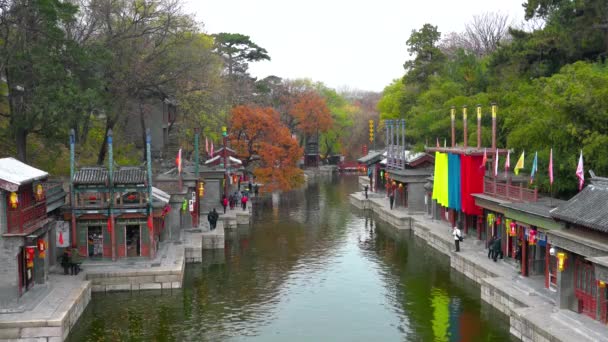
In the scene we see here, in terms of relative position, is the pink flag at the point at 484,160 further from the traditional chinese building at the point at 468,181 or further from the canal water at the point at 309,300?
the canal water at the point at 309,300

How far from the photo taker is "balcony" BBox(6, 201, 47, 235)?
23.3 meters

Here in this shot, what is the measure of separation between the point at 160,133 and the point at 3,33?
24011 millimetres

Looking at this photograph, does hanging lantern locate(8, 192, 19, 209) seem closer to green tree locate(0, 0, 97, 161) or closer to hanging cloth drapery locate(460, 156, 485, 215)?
green tree locate(0, 0, 97, 161)

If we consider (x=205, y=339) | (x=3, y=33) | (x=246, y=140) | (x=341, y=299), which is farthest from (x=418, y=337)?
(x=246, y=140)

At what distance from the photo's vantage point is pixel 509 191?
1251 inches

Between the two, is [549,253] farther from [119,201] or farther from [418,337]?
[119,201]

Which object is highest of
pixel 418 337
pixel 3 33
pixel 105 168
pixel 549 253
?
pixel 3 33

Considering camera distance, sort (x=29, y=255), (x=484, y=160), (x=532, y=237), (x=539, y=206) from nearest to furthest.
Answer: (x=29, y=255)
(x=532, y=237)
(x=539, y=206)
(x=484, y=160)

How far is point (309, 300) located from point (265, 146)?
113 ft

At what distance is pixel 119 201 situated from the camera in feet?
101

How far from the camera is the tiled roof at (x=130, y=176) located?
30297 millimetres

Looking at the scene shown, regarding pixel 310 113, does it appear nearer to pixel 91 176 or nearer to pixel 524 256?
pixel 91 176

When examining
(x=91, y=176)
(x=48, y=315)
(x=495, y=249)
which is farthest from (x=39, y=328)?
(x=495, y=249)

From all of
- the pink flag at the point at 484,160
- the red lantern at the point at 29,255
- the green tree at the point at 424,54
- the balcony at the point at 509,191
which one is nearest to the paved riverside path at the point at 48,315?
the red lantern at the point at 29,255
